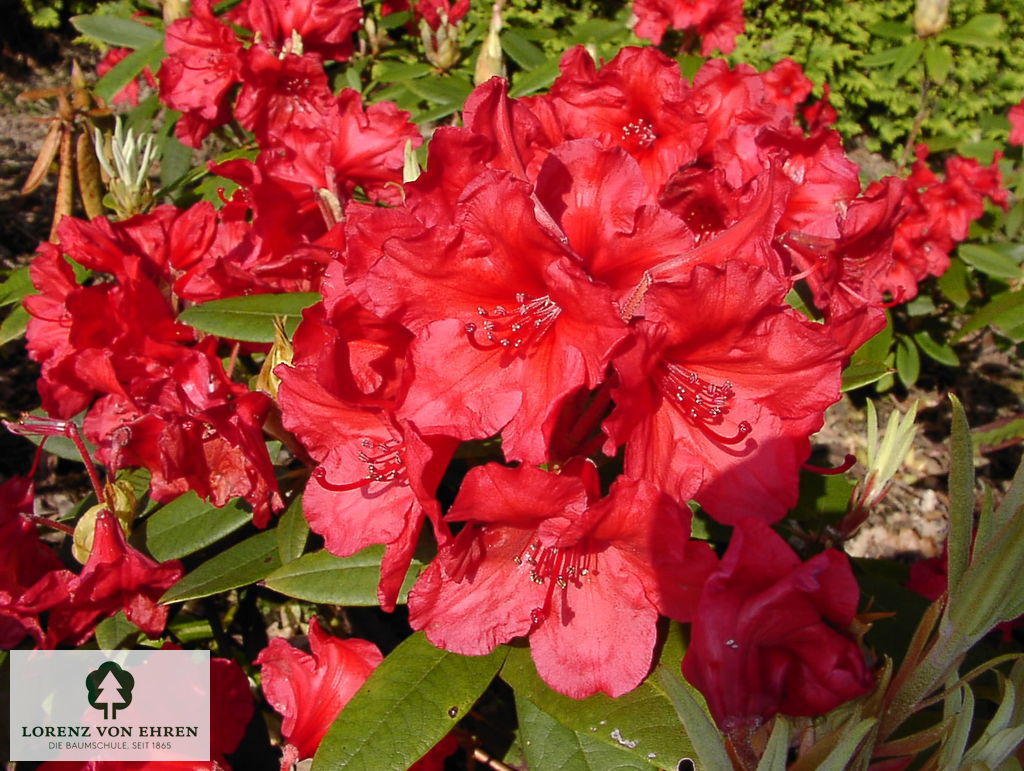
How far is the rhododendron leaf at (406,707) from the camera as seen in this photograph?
858 mm

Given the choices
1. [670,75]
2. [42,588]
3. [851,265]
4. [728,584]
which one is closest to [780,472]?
[728,584]

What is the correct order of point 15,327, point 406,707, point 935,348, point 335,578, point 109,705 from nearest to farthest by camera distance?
point 406,707
point 335,578
point 109,705
point 15,327
point 935,348

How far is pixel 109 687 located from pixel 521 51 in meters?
1.73

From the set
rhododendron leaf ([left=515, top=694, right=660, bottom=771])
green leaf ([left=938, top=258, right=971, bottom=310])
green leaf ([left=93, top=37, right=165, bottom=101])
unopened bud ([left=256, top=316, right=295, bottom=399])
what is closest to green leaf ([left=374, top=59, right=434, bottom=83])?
green leaf ([left=93, top=37, right=165, bottom=101])

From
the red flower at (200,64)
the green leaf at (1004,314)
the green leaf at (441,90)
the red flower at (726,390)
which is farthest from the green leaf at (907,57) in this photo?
the red flower at (726,390)

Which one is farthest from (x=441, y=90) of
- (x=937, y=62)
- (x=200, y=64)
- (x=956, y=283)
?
(x=956, y=283)

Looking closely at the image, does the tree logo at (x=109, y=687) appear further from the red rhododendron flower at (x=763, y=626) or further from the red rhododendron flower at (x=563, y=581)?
the red rhododendron flower at (x=763, y=626)

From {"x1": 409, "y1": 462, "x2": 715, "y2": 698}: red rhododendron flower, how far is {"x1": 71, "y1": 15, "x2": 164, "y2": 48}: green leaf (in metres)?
1.82

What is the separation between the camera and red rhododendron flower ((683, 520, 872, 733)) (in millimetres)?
673

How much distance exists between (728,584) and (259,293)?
90 centimetres

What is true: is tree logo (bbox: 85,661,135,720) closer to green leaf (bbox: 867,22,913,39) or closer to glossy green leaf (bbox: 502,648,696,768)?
glossy green leaf (bbox: 502,648,696,768)

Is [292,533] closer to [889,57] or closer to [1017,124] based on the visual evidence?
[889,57]

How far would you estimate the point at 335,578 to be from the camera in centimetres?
105

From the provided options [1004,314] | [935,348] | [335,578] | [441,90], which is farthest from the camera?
[935,348]
